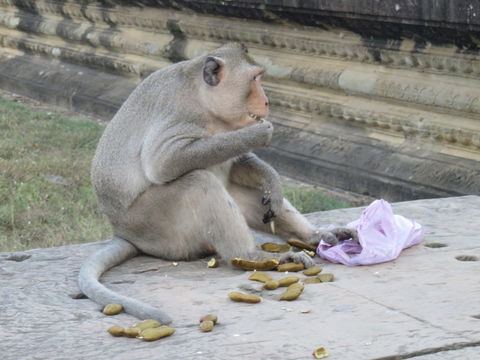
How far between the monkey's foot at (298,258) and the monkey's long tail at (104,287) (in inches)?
27.2

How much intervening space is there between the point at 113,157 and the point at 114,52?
5.76 m

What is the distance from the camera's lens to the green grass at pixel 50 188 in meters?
5.95

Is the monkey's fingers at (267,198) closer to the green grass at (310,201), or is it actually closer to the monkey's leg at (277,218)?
the monkey's leg at (277,218)

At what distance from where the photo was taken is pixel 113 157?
4613 mm

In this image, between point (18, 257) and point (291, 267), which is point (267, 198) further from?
point (18, 257)

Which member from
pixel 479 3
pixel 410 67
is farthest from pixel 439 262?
pixel 410 67

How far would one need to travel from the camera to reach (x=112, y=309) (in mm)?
3793

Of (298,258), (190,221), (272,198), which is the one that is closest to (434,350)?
(298,258)

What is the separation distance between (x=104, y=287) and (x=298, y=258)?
878 mm

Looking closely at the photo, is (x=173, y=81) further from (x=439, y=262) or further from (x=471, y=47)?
(x=471, y=47)

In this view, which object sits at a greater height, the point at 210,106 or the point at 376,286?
the point at 210,106

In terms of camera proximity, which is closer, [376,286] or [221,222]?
[376,286]

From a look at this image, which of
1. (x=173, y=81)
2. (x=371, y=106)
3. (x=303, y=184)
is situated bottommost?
(x=303, y=184)

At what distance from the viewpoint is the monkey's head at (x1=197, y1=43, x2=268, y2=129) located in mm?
4574
